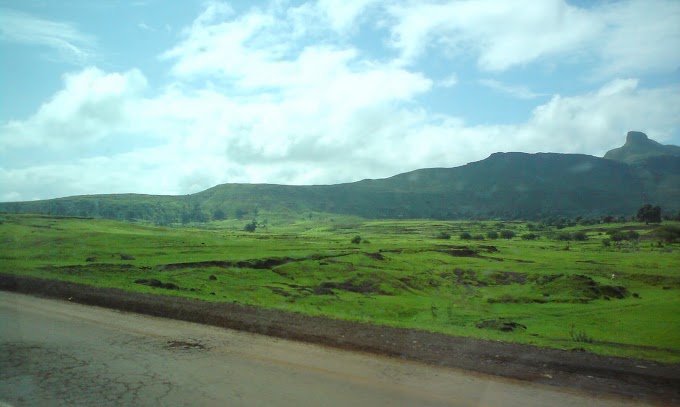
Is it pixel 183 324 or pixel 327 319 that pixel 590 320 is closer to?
pixel 327 319

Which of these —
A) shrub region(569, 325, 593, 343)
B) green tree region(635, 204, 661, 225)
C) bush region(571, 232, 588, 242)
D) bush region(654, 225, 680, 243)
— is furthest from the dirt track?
green tree region(635, 204, 661, 225)

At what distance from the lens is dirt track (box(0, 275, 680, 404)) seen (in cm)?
1115

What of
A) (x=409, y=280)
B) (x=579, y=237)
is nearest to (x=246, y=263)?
(x=409, y=280)

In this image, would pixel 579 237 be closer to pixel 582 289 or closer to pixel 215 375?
pixel 582 289

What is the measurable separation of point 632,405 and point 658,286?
64.3m

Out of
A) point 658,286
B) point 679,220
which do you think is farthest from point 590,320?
point 679,220

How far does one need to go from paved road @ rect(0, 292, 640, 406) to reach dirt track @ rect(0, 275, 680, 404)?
790 millimetres

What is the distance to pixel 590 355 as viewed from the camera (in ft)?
46.5

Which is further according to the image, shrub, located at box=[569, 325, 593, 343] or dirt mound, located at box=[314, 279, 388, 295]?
dirt mound, located at box=[314, 279, 388, 295]

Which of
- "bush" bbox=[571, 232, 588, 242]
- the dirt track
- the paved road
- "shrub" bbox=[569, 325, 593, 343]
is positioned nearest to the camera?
the paved road

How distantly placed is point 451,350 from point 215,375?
6.73 meters

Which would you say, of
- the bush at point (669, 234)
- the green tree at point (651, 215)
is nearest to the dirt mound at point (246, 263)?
the bush at point (669, 234)

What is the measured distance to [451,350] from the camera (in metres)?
14.0

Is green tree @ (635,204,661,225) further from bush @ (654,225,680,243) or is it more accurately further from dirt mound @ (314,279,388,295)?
dirt mound @ (314,279,388,295)
